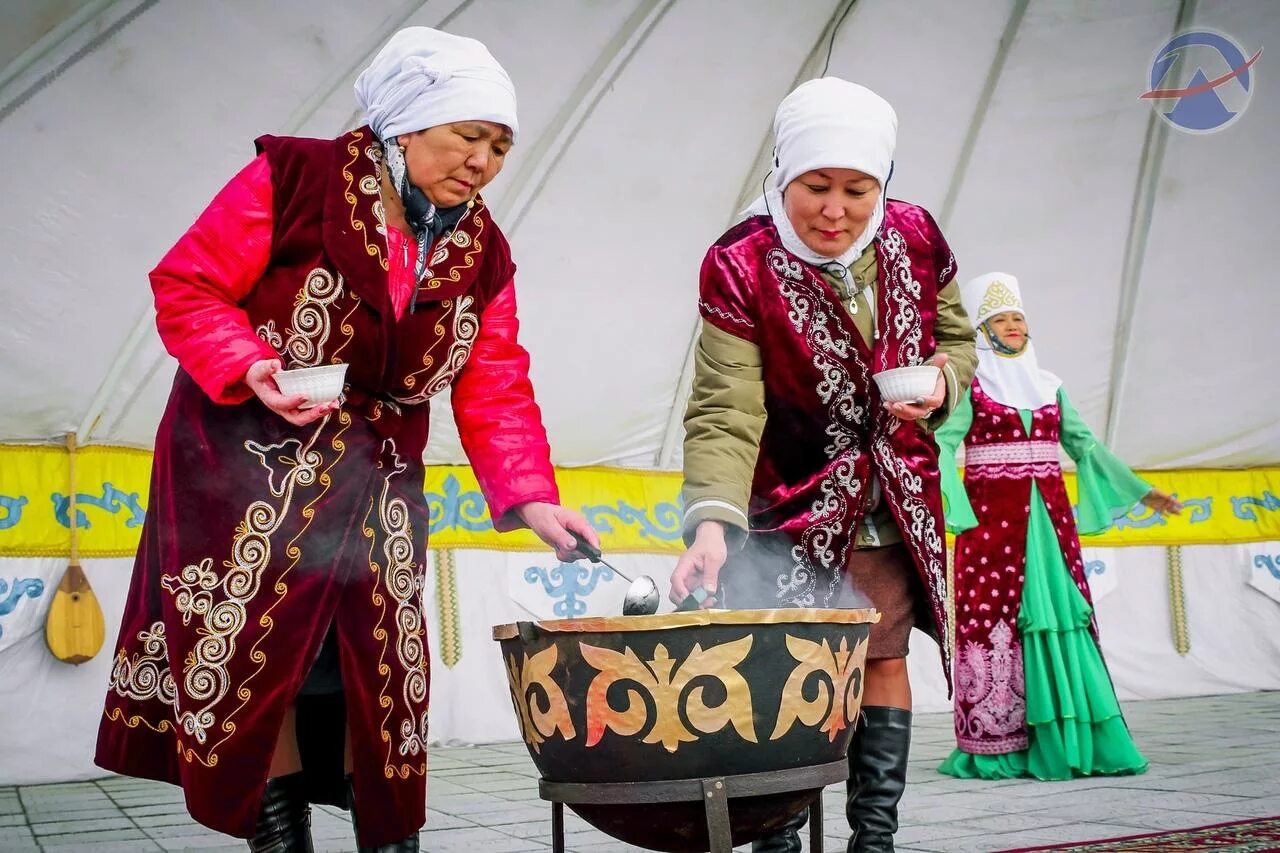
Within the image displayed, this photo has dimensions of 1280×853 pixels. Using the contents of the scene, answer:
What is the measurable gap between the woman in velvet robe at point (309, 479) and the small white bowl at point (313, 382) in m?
0.05

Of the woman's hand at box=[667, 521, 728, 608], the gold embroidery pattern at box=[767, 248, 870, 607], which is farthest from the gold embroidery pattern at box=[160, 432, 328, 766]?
the gold embroidery pattern at box=[767, 248, 870, 607]

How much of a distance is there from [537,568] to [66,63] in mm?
2632

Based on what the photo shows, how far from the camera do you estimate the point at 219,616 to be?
1.83 meters

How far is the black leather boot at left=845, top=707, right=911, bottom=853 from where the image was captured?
2.10 metres

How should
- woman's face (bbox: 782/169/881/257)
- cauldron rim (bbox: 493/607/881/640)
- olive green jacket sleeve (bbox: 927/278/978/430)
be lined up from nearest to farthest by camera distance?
cauldron rim (bbox: 493/607/881/640)
woman's face (bbox: 782/169/881/257)
olive green jacket sleeve (bbox: 927/278/978/430)

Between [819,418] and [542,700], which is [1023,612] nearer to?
[819,418]

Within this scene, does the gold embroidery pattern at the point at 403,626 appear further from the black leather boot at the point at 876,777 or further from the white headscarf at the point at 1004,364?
the white headscarf at the point at 1004,364

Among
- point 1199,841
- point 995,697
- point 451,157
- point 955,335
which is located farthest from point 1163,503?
point 451,157

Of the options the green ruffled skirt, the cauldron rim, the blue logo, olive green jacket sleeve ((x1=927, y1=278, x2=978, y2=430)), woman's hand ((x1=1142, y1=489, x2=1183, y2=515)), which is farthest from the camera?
the blue logo

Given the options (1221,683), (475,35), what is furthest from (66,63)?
(1221,683)

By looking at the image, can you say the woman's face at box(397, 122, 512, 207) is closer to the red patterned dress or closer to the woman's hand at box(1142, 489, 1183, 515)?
the red patterned dress

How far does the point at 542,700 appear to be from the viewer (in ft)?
5.80

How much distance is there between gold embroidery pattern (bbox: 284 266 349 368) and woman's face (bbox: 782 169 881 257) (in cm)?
83

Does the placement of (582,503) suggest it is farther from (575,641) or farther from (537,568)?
(575,641)
